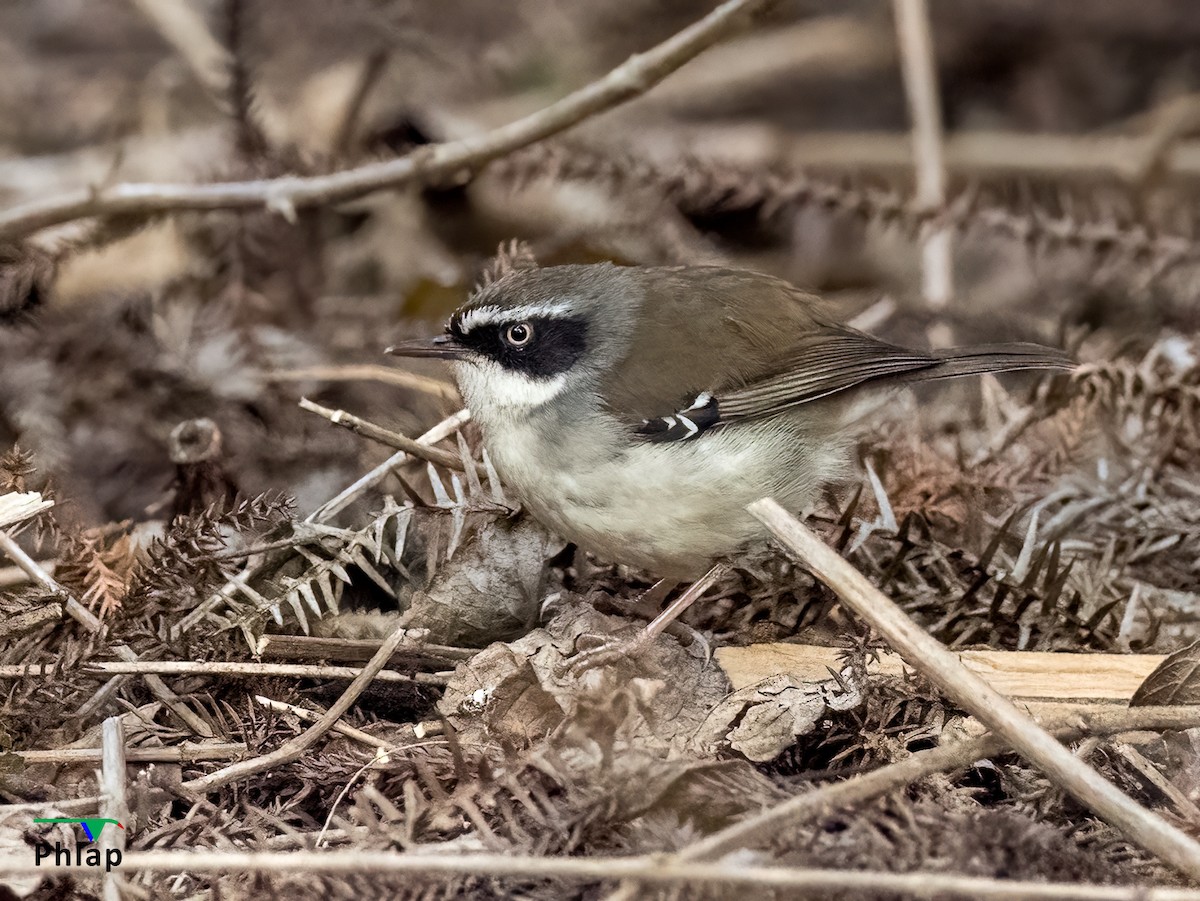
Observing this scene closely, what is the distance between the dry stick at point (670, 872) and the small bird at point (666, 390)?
1554 millimetres

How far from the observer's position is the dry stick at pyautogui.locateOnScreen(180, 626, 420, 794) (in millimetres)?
3180

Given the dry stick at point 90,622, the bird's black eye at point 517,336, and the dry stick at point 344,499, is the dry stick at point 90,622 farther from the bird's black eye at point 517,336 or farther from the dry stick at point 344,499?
the bird's black eye at point 517,336

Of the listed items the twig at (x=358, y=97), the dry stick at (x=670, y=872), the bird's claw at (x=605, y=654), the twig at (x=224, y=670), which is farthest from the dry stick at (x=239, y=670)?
the twig at (x=358, y=97)

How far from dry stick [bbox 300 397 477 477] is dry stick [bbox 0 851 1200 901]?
65.4 inches

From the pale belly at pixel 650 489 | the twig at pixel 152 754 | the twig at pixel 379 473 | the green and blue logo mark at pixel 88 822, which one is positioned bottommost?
the twig at pixel 152 754

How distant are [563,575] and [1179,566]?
223 centimetres

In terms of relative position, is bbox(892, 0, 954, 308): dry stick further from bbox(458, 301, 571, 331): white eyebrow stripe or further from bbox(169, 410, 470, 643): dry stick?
bbox(169, 410, 470, 643): dry stick

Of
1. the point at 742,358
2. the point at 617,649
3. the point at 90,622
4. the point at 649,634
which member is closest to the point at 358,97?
the point at 742,358

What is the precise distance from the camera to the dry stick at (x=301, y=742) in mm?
3180

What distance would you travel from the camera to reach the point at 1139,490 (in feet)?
15.6

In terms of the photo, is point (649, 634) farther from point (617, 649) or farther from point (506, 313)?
point (506, 313)

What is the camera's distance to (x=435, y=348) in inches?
173

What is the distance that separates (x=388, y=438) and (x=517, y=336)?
2.13ft

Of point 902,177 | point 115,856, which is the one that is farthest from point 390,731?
point 902,177
